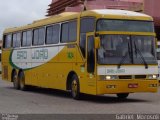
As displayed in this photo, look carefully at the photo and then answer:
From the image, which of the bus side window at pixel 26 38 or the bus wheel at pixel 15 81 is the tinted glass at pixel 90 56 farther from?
the bus wheel at pixel 15 81

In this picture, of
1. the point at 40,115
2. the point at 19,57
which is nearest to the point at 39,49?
the point at 19,57

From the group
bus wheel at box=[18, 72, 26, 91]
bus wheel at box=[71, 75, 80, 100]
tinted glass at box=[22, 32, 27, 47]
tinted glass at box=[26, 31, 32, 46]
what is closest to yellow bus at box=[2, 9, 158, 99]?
bus wheel at box=[71, 75, 80, 100]

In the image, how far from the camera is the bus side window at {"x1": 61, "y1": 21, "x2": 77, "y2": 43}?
1964 centimetres

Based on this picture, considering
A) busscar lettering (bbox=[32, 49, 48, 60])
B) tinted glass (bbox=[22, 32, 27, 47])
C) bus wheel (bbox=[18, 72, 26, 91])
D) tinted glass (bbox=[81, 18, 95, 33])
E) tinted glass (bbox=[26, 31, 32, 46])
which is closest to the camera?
tinted glass (bbox=[81, 18, 95, 33])

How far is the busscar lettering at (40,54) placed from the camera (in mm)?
22823

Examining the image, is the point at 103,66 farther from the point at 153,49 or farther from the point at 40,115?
the point at 40,115

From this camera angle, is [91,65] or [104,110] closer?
[104,110]

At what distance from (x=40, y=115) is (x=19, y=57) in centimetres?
1328

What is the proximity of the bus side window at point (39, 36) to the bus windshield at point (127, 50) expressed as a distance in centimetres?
598

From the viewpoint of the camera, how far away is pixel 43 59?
23188mm

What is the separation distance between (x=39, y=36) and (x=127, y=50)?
6.77 meters

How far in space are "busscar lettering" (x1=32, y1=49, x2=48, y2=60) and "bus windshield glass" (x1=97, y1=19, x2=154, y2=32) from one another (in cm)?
531

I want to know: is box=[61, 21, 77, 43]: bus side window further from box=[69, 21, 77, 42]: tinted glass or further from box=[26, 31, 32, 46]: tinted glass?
box=[26, 31, 32, 46]: tinted glass

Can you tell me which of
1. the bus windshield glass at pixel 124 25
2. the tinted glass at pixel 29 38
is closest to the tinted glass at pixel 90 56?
the bus windshield glass at pixel 124 25
